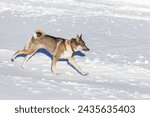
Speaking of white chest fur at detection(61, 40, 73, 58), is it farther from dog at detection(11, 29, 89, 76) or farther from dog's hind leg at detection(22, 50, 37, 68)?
dog's hind leg at detection(22, 50, 37, 68)

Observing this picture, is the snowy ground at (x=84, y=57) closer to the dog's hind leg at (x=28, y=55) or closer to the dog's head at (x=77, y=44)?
the dog's hind leg at (x=28, y=55)

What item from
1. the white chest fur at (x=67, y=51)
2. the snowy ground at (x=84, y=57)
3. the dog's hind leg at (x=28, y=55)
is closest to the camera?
the snowy ground at (x=84, y=57)

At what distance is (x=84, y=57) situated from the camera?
12109 millimetres

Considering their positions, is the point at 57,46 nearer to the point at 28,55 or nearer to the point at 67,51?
the point at 67,51

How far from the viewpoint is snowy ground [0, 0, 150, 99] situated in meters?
8.98

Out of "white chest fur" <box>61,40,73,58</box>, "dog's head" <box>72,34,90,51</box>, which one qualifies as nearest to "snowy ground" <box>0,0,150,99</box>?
"white chest fur" <box>61,40,73,58</box>

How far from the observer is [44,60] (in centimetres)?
1123

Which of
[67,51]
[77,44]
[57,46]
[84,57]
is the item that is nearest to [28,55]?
[57,46]

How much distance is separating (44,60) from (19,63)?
2.48ft

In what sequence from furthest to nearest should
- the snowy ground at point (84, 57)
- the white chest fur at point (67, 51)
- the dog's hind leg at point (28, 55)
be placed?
the dog's hind leg at point (28, 55), the white chest fur at point (67, 51), the snowy ground at point (84, 57)

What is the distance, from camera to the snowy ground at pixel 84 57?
29.5ft

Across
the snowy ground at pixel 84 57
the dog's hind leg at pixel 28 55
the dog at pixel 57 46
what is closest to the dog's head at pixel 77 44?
the dog at pixel 57 46

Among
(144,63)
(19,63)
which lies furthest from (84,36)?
(19,63)

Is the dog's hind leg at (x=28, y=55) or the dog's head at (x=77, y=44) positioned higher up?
the dog's head at (x=77, y=44)
